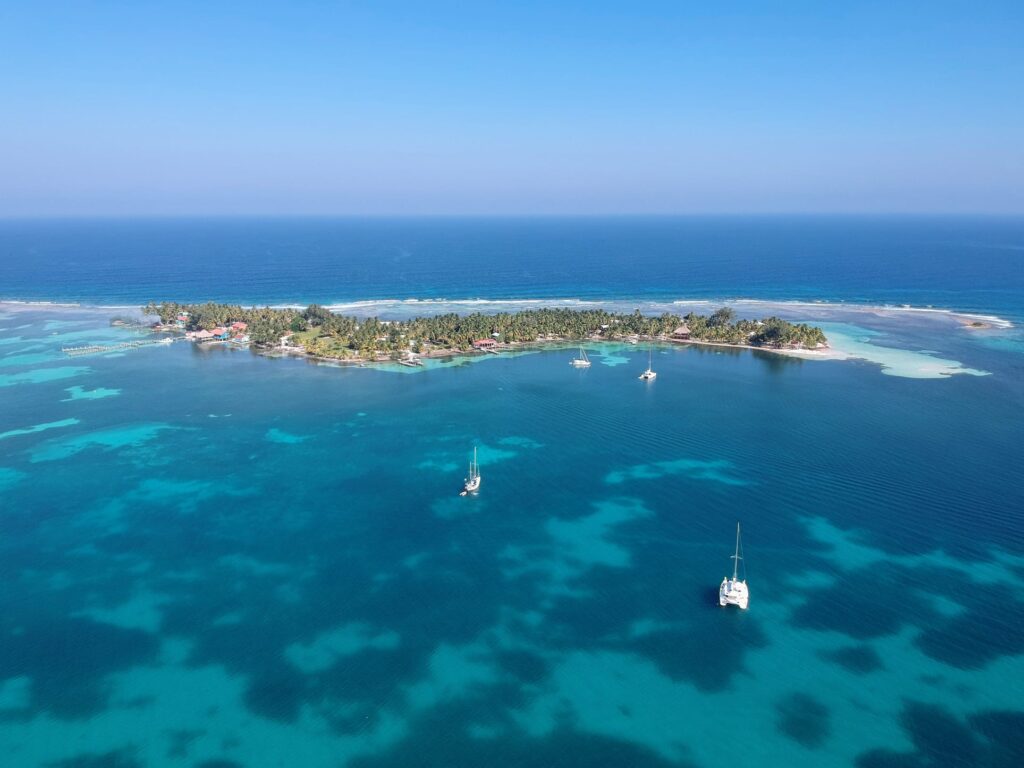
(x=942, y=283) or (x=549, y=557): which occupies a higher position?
(x=942, y=283)

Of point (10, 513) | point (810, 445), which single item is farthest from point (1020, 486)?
point (10, 513)

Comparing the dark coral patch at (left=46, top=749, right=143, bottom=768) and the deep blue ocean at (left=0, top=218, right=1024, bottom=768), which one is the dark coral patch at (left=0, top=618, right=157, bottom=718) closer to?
the deep blue ocean at (left=0, top=218, right=1024, bottom=768)

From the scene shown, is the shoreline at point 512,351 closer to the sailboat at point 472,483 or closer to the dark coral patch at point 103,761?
the sailboat at point 472,483

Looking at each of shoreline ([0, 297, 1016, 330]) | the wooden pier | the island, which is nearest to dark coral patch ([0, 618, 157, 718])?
the island

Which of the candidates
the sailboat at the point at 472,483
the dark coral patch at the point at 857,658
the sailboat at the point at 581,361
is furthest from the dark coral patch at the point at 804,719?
the sailboat at the point at 581,361

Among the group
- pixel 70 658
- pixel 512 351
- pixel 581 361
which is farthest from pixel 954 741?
pixel 512 351

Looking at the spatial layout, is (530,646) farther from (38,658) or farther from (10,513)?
(10,513)
